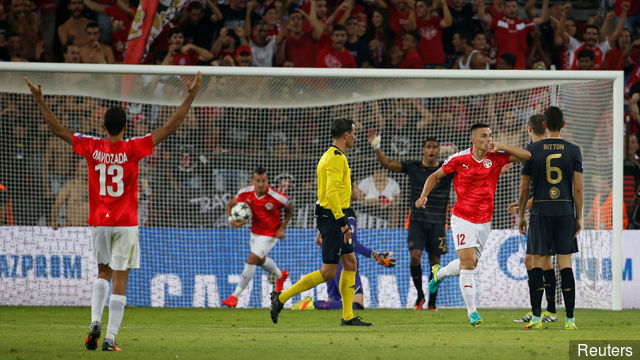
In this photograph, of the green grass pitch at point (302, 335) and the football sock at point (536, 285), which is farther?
the football sock at point (536, 285)

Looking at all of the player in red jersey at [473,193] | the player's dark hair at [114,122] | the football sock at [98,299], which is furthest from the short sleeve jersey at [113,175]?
the player in red jersey at [473,193]

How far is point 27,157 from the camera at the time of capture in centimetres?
1305

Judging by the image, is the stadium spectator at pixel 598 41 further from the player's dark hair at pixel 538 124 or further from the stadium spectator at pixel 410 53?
the player's dark hair at pixel 538 124

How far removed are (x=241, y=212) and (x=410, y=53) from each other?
468 cm

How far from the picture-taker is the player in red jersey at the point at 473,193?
8.99m

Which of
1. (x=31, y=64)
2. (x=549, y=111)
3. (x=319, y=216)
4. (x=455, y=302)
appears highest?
(x=31, y=64)

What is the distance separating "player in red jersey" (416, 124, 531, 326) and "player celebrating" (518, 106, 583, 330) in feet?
0.93


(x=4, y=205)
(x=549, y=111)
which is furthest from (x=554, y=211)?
(x=4, y=205)

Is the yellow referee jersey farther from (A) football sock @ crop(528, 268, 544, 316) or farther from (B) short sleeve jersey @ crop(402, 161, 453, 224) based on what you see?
(B) short sleeve jersey @ crop(402, 161, 453, 224)

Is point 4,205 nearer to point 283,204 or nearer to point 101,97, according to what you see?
point 101,97

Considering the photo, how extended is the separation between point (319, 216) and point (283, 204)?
3.80 meters

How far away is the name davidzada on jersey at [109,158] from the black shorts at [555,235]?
4.38 metres

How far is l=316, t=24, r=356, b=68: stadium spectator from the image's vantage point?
15.1m

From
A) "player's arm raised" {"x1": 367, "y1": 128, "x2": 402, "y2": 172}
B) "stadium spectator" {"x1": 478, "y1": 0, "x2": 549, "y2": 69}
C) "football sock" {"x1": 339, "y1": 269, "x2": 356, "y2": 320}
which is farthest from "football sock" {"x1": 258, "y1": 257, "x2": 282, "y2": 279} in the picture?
"stadium spectator" {"x1": 478, "y1": 0, "x2": 549, "y2": 69}
